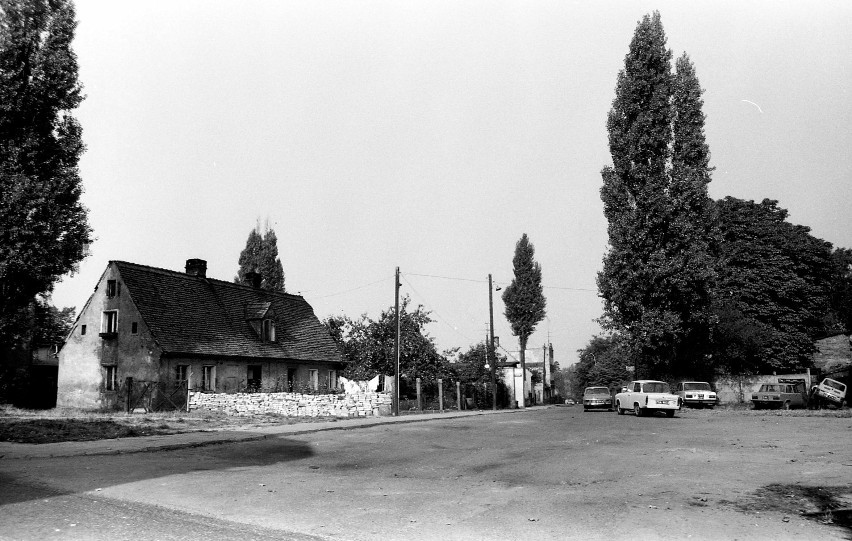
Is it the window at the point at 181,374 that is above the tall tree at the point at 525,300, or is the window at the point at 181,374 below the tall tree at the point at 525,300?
below

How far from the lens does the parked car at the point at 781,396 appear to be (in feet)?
127

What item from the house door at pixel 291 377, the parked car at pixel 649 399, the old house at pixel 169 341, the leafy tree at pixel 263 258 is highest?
the leafy tree at pixel 263 258

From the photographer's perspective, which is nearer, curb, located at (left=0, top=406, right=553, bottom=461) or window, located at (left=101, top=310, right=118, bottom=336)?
curb, located at (left=0, top=406, right=553, bottom=461)

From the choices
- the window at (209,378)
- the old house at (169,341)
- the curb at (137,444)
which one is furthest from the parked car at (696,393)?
the window at (209,378)

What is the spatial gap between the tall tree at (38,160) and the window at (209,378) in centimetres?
861

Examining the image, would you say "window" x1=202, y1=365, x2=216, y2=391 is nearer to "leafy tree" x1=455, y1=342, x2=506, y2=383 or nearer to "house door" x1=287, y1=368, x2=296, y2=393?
"house door" x1=287, y1=368, x2=296, y2=393

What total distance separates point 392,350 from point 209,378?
1249cm

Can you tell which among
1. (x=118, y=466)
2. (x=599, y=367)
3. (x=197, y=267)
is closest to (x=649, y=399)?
(x=118, y=466)

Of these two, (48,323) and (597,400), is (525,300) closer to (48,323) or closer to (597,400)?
(597,400)

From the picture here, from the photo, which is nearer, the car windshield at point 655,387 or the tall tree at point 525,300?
the car windshield at point 655,387

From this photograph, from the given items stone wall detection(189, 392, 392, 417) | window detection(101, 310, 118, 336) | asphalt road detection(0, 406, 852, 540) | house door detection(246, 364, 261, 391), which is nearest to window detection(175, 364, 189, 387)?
stone wall detection(189, 392, 392, 417)

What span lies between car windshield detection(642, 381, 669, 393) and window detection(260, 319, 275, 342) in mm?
22507

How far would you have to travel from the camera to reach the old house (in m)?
33.9

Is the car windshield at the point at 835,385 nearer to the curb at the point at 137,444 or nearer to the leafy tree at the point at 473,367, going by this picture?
the leafy tree at the point at 473,367
